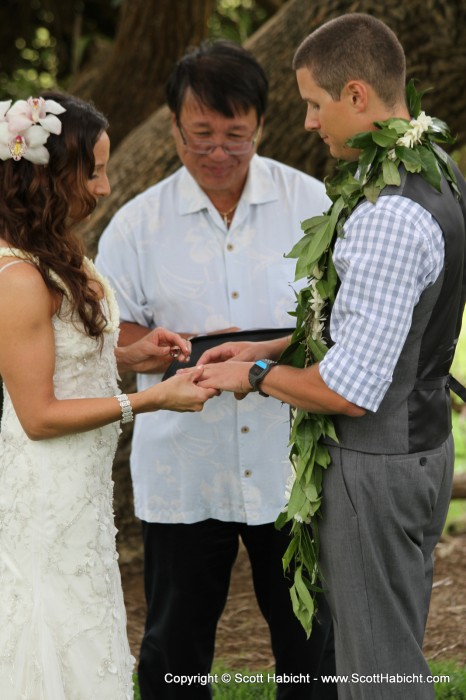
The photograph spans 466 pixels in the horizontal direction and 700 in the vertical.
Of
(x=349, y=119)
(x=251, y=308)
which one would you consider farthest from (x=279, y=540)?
(x=349, y=119)

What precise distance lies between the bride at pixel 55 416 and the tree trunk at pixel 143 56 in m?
4.17

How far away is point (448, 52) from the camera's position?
5141mm

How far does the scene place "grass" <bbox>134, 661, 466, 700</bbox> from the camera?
4.08 m

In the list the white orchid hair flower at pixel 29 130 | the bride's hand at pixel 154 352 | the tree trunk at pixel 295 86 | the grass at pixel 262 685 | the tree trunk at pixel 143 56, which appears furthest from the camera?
the tree trunk at pixel 143 56

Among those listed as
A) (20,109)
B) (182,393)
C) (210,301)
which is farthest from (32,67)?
(182,393)

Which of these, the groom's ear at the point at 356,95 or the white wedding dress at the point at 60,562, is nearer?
the groom's ear at the point at 356,95

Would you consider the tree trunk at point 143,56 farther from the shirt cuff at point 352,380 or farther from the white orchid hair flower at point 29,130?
the shirt cuff at point 352,380

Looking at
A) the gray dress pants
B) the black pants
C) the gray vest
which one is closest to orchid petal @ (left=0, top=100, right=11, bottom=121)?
the gray vest

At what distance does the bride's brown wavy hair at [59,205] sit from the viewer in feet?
9.61

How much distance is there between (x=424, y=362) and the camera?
2.73 m

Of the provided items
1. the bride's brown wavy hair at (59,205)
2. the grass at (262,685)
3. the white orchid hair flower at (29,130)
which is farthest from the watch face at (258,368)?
the grass at (262,685)

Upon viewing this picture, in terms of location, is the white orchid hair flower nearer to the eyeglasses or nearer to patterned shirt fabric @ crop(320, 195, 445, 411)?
the eyeglasses

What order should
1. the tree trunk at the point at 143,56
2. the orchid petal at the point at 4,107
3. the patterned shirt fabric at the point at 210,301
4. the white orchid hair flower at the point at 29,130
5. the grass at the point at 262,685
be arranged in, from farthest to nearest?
the tree trunk at the point at 143,56 < the grass at the point at 262,685 < the patterned shirt fabric at the point at 210,301 < the orchid petal at the point at 4,107 < the white orchid hair flower at the point at 29,130

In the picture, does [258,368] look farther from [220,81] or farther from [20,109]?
[220,81]
